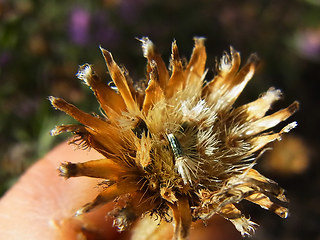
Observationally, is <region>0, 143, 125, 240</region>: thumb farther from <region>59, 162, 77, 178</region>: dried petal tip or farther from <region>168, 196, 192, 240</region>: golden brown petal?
<region>168, 196, 192, 240</region>: golden brown petal

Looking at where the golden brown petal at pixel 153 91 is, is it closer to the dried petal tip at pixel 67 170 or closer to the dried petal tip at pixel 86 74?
the dried petal tip at pixel 86 74

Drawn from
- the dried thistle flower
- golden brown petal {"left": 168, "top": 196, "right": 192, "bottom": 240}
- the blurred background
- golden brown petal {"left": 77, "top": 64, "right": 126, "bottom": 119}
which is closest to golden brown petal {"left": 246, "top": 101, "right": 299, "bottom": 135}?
the dried thistle flower

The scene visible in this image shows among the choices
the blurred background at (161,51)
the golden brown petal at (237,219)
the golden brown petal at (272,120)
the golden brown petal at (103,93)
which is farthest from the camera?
the blurred background at (161,51)

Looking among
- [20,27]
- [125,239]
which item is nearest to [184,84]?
[125,239]

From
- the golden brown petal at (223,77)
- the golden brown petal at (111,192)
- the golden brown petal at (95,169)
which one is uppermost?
the golden brown petal at (223,77)

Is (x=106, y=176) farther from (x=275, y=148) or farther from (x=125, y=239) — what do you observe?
(x=275, y=148)

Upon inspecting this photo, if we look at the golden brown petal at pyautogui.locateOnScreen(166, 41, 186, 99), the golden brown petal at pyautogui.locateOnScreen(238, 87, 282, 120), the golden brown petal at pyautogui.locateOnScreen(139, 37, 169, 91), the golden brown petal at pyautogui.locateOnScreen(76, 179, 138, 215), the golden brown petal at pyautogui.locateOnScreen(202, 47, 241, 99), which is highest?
the golden brown petal at pyautogui.locateOnScreen(139, 37, 169, 91)

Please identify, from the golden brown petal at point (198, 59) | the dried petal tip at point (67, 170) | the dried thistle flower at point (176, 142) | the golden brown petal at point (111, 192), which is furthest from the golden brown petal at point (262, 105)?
the dried petal tip at point (67, 170)
